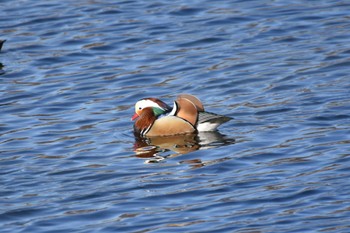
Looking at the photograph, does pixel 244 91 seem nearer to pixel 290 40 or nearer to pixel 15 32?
pixel 290 40

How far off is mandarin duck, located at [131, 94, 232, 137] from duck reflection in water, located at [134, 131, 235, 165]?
0.08 m

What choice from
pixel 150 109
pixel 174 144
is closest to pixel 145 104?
pixel 150 109

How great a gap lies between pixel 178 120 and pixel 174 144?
0.48 meters

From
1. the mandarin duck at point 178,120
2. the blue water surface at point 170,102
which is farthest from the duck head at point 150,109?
the blue water surface at point 170,102

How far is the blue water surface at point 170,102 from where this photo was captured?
39.4ft

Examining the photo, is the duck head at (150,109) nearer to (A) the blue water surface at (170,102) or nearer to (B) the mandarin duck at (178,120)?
(B) the mandarin duck at (178,120)

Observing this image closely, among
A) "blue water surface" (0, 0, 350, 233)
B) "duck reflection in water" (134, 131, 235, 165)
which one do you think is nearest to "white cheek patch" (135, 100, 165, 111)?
"blue water surface" (0, 0, 350, 233)

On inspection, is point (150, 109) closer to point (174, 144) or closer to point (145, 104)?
point (145, 104)

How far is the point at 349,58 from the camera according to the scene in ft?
62.6

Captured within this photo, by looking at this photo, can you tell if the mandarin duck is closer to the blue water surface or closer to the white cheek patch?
the white cheek patch

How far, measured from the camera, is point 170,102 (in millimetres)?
17281

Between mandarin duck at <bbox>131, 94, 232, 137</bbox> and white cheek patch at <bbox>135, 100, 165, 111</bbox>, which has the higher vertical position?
white cheek patch at <bbox>135, 100, 165, 111</bbox>

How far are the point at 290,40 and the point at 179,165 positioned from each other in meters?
6.99

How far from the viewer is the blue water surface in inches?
473
